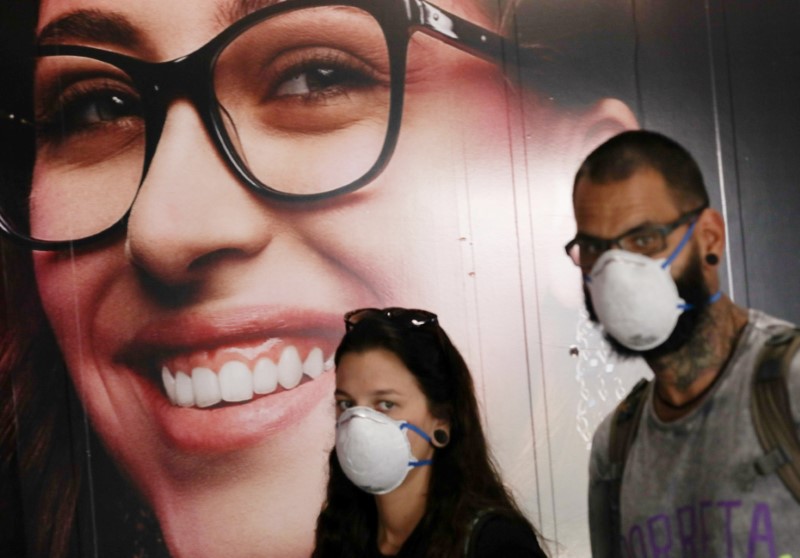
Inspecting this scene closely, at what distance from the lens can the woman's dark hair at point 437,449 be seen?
7.14 feet

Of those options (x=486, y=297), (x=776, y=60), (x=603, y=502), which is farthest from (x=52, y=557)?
(x=776, y=60)

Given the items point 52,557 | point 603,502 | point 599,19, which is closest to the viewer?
point 603,502

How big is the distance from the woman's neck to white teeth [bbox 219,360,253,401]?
4.52 ft

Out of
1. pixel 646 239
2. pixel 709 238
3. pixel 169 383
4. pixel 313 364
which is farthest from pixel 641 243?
pixel 169 383

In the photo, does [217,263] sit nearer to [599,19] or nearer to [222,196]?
[222,196]

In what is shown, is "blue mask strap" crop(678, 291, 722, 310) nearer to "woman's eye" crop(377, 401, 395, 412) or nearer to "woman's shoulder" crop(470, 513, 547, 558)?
"woman's shoulder" crop(470, 513, 547, 558)

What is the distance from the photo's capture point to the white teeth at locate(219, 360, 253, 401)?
11.6ft

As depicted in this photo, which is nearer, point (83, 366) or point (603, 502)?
point (603, 502)

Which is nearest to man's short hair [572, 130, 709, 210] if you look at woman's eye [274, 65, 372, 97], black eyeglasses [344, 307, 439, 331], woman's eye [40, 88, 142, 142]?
black eyeglasses [344, 307, 439, 331]

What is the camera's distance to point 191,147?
358 centimetres

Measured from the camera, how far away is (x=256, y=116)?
11.8 feet

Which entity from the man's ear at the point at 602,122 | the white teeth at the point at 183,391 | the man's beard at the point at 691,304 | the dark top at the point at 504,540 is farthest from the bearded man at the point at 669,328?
the white teeth at the point at 183,391

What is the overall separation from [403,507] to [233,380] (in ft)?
4.71

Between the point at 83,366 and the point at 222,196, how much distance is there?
2.31 feet
